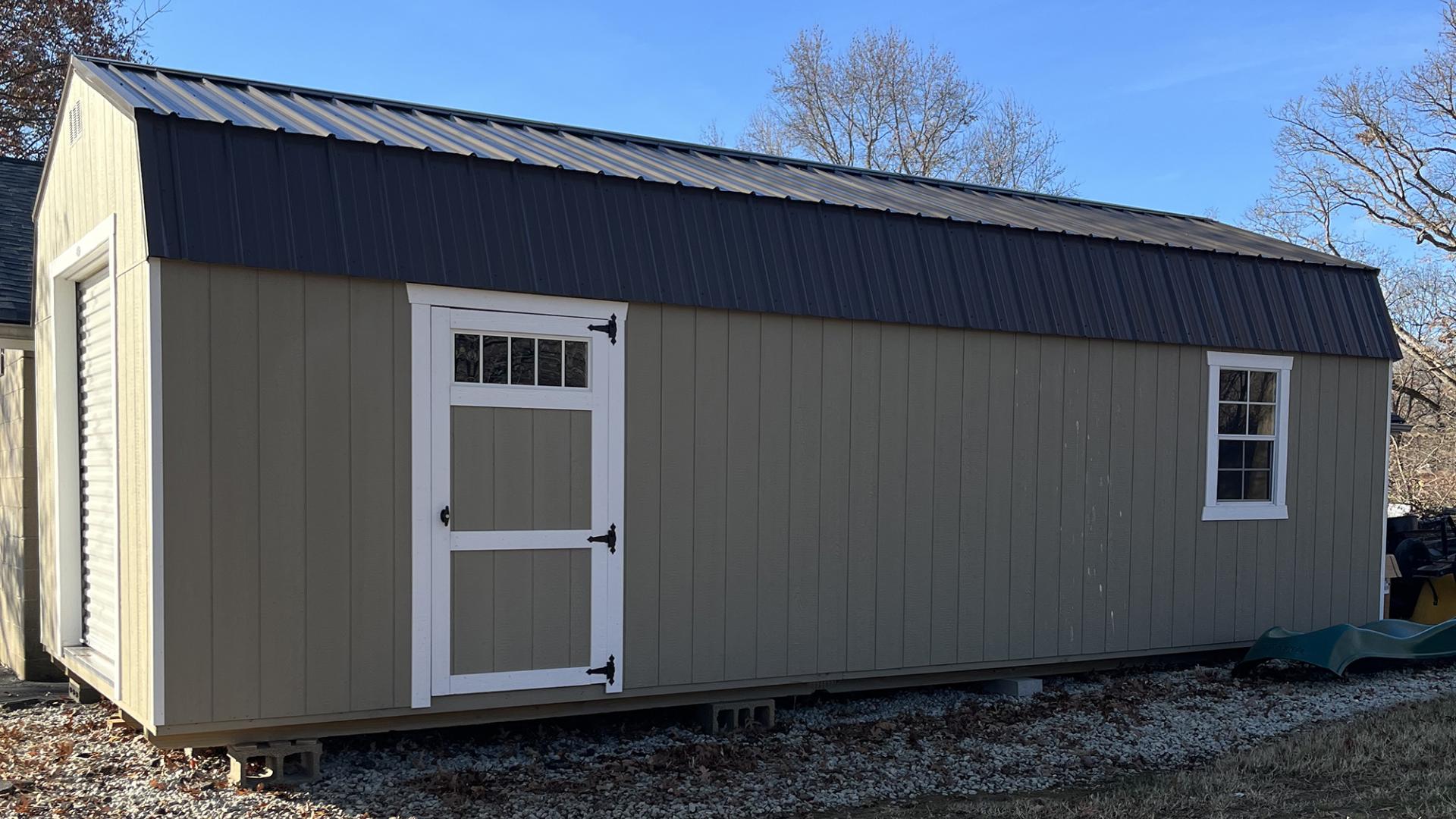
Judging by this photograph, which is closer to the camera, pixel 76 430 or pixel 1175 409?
pixel 76 430

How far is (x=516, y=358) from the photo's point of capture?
5727 millimetres

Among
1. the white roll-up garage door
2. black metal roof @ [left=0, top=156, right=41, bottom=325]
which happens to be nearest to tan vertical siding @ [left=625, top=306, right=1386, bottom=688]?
the white roll-up garage door

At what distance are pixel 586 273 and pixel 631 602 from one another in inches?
65.6

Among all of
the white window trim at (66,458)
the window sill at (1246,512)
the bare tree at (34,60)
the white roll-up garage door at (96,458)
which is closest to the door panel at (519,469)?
the white roll-up garage door at (96,458)

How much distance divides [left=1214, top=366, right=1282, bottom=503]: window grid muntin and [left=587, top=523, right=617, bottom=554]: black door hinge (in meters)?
4.37

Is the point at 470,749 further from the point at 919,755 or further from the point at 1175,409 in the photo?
the point at 1175,409

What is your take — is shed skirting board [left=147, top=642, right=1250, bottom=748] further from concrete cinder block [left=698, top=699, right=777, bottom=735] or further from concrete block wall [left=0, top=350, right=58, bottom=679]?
concrete block wall [left=0, top=350, right=58, bottom=679]

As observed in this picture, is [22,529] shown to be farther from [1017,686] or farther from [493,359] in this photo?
[1017,686]

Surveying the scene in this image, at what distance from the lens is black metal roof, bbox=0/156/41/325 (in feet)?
24.5

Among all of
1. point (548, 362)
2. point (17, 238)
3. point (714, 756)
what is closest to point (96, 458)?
point (548, 362)

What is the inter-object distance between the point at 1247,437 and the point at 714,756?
4576mm

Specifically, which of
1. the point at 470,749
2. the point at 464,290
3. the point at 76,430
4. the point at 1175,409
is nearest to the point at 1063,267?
the point at 1175,409

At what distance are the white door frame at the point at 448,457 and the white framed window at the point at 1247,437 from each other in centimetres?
427

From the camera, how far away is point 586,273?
5.82m
